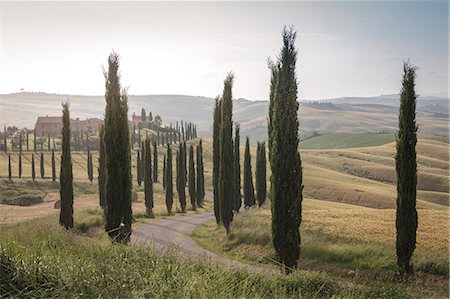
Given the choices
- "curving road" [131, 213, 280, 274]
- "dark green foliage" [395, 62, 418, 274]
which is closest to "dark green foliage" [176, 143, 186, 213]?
"curving road" [131, 213, 280, 274]

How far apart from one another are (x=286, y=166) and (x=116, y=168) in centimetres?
1022

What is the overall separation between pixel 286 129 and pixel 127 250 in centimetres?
1360

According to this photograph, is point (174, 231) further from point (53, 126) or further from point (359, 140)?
point (359, 140)

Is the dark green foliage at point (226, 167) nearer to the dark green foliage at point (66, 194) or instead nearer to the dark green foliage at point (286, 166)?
the dark green foliage at point (66, 194)

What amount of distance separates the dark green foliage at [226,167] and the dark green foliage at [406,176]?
14708 millimetres

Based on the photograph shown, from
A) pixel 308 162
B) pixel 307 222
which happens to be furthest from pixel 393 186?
pixel 307 222

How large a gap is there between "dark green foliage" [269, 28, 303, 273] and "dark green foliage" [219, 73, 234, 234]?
12.7 metres

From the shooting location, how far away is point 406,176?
2173 cm

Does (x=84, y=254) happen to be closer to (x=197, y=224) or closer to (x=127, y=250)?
(x=127, y=250)

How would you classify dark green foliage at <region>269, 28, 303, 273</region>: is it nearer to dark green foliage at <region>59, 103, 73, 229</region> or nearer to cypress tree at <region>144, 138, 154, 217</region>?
dark green foliage at <region>59, 103, 73, 229</region>

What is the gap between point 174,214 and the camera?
5259cm

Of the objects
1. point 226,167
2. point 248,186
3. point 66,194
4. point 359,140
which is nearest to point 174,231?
point 226,167

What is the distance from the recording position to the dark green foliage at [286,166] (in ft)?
68.1

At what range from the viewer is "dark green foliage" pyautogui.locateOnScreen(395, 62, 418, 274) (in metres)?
21.0
